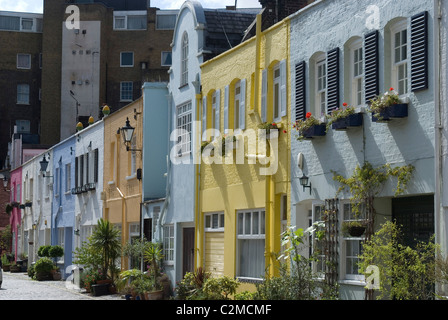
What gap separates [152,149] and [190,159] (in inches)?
145

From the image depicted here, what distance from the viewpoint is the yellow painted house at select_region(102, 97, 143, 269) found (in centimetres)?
2916

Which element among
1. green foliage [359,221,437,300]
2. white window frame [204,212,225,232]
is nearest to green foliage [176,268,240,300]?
white window frame [204,212,225,232]

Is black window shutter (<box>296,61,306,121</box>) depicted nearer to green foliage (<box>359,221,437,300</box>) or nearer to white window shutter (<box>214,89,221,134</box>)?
green foliage (<box>359,221,437,300</box>)

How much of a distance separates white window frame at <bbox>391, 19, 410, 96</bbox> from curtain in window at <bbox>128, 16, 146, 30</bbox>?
53.5 meters

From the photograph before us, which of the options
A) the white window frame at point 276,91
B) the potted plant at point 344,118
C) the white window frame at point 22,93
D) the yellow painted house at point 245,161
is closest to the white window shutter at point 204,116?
the yellow painted house at point 245,161

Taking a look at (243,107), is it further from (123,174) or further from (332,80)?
(123,174)

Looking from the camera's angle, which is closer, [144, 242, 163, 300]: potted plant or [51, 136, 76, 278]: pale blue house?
[144, 242, 163, 300]: potted plant

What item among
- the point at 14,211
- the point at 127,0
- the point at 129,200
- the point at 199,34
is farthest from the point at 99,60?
the point at 199,34

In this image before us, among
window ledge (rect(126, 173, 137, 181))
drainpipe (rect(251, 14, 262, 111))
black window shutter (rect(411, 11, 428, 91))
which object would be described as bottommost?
window ledge (rect(126, 173, 137, 181))

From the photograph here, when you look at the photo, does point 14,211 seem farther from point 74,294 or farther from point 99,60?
point 74,294

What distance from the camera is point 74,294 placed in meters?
28.2

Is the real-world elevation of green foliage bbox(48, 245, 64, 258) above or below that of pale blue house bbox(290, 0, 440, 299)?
below

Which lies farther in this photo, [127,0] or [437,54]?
[127,0]

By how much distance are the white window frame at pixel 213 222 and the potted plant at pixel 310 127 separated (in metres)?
5.55
